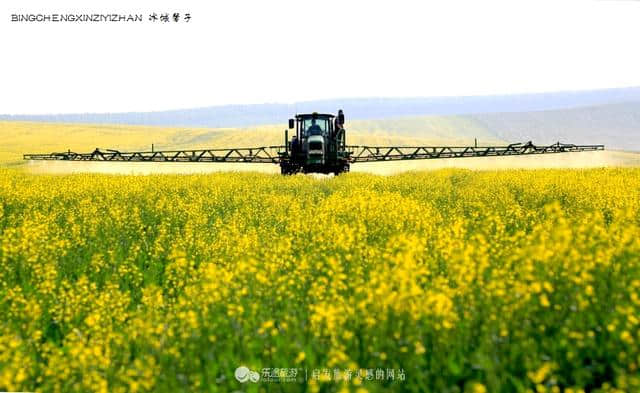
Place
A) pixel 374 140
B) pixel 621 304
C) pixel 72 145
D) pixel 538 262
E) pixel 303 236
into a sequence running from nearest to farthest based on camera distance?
1. pixel 621 304
2. pixel 538 262
3. pixel 303 236
4. pixel 72 145
5. pixel 374 140

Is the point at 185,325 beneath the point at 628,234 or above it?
beneath

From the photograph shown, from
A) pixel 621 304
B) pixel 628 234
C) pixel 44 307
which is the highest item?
pixel 628 234

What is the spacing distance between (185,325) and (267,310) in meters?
0.88

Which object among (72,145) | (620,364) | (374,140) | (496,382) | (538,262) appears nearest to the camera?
(496,382)

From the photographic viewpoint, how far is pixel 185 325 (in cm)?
660

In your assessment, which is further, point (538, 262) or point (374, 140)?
point (374, 140)

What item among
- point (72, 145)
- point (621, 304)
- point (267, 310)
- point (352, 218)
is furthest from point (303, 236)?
point (72, 145)

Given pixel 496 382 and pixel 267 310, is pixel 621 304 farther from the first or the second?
pixel 267 310
